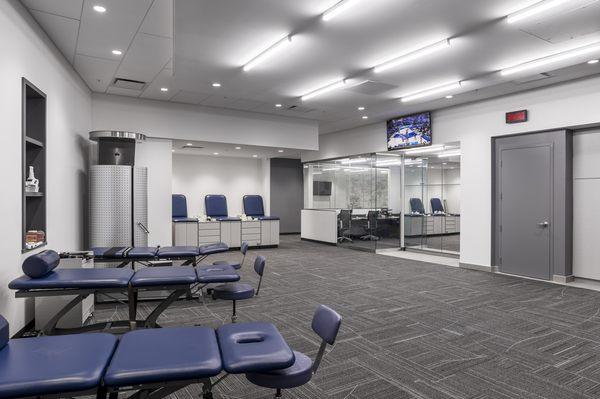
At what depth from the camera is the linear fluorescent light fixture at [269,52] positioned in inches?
179

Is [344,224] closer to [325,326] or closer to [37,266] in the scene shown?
→ [37,266]

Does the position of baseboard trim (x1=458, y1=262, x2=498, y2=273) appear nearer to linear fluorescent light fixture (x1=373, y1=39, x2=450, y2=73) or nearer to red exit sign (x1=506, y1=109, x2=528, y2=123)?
red exit sign (x1=506, y1=109, x2=528, y2=123)

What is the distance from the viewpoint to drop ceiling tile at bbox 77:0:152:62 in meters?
3.81

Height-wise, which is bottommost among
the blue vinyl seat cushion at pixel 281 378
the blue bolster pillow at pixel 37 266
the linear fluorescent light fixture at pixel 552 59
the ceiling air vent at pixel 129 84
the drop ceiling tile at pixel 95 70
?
the blue vinyl seat cushion at pixel 281 378

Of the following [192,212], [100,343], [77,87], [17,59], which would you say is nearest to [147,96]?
[77,87]

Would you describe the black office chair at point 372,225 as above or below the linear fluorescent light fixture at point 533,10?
below

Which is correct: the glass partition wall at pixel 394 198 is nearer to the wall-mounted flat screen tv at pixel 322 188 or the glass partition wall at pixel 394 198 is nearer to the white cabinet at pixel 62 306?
the wall-mounted flat screen tv at pixel 322 188

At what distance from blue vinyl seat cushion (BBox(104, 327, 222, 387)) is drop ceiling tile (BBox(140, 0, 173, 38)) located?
3292 millimetres

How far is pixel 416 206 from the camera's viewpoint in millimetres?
9867

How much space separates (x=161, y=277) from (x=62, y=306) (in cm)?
139

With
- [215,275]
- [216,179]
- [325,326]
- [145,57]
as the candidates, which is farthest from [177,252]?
[216,179]

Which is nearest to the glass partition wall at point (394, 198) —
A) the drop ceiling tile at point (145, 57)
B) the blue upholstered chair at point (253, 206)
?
the blue upholstered chair at point (253, 206)

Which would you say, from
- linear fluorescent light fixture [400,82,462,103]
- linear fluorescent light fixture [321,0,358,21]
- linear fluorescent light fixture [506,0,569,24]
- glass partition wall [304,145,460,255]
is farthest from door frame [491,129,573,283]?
linear fluorescent light fixture [321,0,358,21]

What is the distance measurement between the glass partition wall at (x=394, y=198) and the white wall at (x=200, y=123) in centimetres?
188
